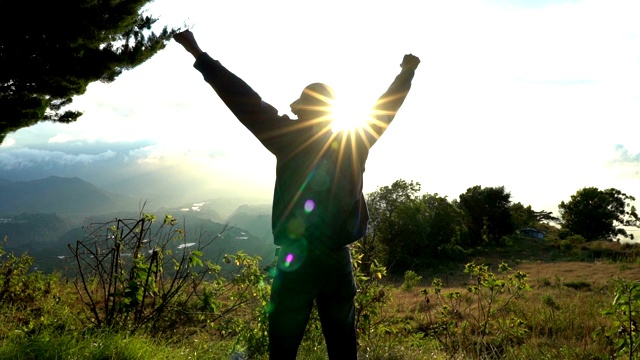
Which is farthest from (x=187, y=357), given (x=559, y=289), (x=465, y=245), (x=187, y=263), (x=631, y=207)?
(x=631, y=207)

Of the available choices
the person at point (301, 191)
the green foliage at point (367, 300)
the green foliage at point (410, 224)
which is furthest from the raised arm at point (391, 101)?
the green foliage at point (410, 224)

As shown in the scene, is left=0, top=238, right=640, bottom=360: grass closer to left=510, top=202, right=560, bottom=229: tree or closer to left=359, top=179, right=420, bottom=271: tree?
left=359, top=179, right=420, bottom=271: tree

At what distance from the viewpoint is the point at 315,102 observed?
189 centimetres

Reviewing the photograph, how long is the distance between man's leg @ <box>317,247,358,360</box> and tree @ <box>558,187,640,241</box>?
45119 mm

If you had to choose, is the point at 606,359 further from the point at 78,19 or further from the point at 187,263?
the point at 78,19

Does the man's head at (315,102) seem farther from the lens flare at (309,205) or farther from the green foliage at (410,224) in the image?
the green foliage at (410,224)

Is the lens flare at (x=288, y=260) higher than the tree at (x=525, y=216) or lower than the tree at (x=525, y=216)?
lower

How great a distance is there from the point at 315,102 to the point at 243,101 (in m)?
0.35

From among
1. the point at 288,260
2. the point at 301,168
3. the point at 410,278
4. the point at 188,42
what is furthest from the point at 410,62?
the point at 410,278

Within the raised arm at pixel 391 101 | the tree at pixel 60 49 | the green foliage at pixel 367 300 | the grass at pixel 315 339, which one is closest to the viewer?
the raised arm at pixel 391 101

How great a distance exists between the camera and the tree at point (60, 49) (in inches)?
256

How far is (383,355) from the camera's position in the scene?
361cm

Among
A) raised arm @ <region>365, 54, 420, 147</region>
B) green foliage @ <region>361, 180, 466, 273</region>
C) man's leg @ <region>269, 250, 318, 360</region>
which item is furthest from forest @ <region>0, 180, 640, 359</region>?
green foliage @ <region>361, 180, 466, 273</region>

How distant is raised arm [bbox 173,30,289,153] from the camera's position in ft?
5.90
